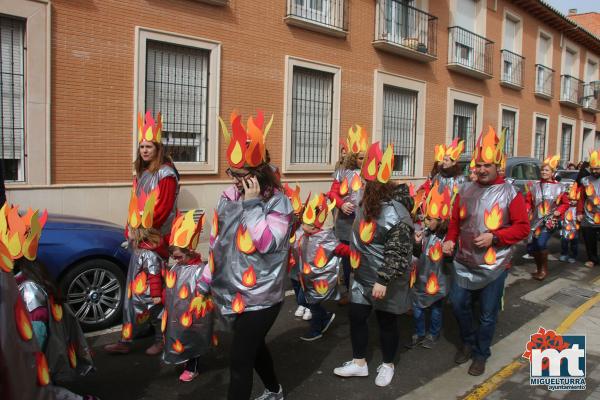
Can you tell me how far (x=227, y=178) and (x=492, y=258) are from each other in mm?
6757

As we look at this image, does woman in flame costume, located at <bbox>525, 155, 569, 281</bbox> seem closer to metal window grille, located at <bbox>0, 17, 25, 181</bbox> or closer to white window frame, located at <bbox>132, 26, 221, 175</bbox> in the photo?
white window frame, located at <bbox>132, 26, 221, 175</bbox>

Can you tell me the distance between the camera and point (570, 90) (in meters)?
24.5

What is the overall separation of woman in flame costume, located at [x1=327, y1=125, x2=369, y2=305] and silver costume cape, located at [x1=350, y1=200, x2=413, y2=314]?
196 cm

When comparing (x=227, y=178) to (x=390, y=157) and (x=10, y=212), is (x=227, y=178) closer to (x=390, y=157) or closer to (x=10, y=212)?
(x=390, y=157)

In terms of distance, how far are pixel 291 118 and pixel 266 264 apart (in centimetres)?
867

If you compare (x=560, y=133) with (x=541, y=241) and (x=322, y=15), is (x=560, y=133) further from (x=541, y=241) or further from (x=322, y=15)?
(x=541, y=241)

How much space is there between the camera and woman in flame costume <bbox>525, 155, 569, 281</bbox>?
7730 mm

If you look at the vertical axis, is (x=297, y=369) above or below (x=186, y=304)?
below

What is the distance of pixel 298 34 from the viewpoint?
11266 mm

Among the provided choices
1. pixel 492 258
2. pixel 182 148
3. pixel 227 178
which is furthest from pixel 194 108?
pixel 492 258

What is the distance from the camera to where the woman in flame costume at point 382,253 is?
12.1ft

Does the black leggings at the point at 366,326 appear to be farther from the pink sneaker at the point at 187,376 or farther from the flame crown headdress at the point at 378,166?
the pink sneaker at the point at 187,376

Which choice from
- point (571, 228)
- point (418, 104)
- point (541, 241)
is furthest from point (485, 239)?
point (418, 104)

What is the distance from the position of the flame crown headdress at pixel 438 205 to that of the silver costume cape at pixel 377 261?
1.08 meters
